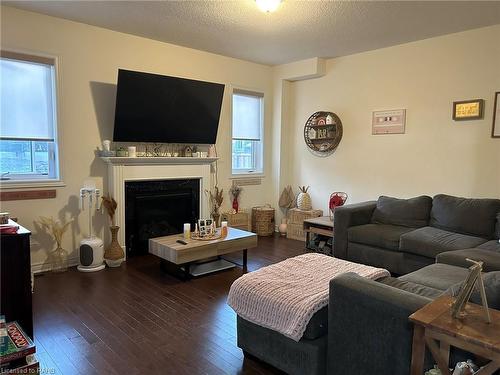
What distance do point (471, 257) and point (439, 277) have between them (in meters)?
0.63

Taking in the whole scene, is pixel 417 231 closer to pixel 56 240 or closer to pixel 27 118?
pixel 56 240

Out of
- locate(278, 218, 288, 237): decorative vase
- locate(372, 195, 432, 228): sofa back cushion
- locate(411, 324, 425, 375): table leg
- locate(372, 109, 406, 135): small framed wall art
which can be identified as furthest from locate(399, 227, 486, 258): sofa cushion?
locate(278, 218, 288, 237): decorative vase

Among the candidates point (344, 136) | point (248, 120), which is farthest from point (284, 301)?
point (248, 120)

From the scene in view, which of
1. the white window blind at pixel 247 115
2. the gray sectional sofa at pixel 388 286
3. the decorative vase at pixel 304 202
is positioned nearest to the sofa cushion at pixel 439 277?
the gray sectional sofa at pixel 388 286

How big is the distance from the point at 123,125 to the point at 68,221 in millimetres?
1236

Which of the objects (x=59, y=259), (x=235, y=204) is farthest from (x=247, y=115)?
(x=59, y=259)

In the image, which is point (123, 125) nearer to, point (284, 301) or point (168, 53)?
point (168, 53)

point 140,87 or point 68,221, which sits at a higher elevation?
point 140,87

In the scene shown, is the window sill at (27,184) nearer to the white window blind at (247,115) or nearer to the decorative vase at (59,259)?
the decorative vase at (59,259)

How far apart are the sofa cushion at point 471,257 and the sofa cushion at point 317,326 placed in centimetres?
156

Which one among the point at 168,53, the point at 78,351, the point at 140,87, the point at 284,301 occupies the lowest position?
the point at 78,351

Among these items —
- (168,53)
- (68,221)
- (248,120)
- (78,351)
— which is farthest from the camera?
(248,120)

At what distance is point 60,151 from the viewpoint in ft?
12.9

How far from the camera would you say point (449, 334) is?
1365 mm
